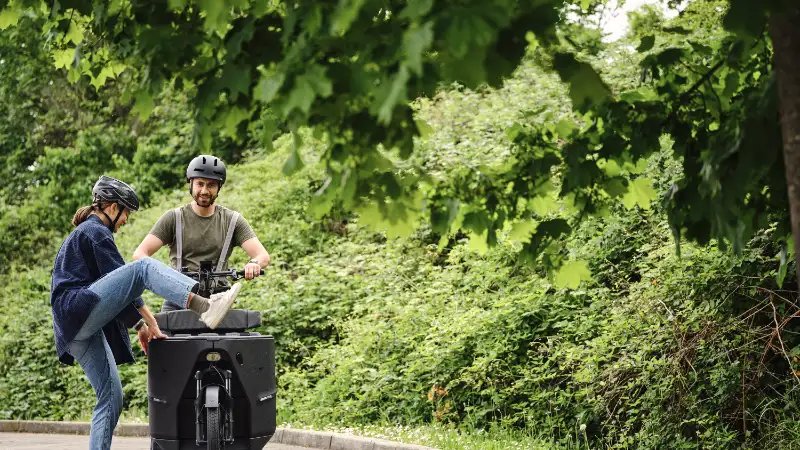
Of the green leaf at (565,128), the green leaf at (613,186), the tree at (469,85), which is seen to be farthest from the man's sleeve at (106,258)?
the green leaf at (613,186)

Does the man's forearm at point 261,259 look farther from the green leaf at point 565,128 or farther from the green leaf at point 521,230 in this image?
the green leaf at point 565,128

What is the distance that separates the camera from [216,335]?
6695mm

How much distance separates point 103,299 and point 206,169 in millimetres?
1320

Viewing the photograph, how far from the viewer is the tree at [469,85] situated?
354cm

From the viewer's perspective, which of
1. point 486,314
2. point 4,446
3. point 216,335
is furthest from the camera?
point 4,446

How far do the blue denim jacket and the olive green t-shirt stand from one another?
718mm

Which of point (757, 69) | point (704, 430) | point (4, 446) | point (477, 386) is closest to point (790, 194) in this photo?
point (757, 69)

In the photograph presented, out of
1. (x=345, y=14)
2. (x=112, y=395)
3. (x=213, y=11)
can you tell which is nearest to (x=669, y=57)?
(x=345, y=14)

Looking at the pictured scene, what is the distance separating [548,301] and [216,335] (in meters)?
4.40

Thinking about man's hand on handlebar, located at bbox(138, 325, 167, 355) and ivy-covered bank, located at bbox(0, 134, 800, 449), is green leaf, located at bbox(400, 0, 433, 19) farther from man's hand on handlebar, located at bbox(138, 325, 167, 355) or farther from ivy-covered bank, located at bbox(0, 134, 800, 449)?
ivy-covered bank, located at bbox(0, 134, 800, 449)

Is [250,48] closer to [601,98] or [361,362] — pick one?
[601,98]

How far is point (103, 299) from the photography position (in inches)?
255

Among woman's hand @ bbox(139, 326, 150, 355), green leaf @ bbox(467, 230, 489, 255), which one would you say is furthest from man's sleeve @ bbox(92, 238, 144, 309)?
green leaf @ bbox(467, 230, 489, 255)

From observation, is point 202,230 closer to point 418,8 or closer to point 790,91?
point 790,91
